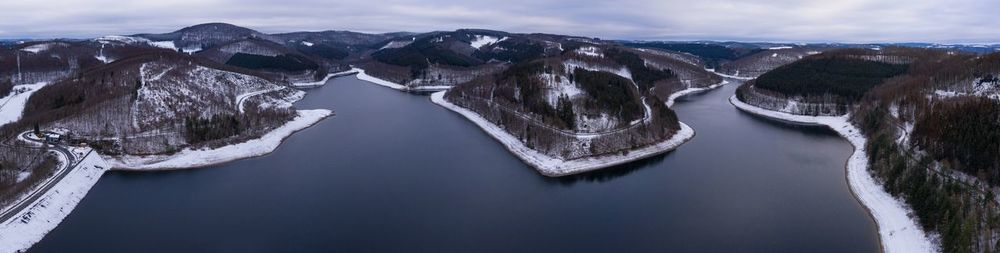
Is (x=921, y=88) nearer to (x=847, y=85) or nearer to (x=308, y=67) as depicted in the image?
(x=847, y=85)

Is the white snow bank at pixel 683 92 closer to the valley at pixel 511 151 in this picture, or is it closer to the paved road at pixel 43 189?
the valley at pixel 511 151

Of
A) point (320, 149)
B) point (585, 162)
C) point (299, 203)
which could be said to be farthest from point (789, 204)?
point (320, 149)

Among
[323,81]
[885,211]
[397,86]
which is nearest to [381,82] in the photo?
[397,86]

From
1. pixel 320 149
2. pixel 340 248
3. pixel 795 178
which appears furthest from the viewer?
pixel 320 149

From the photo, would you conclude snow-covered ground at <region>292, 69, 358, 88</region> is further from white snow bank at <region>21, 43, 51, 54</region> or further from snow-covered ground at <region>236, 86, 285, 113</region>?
white snow bank at <region>21, 43, 51, 54</region>

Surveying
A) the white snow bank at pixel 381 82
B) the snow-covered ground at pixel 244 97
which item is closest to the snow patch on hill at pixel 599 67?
the white snow bank at pixel 381 82

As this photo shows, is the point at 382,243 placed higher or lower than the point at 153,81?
lower

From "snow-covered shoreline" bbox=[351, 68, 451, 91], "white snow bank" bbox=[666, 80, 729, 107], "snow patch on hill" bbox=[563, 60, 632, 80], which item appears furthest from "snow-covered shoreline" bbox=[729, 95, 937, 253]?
"snow-covered shoreline" bbox=[351, 68, 451, 91]
